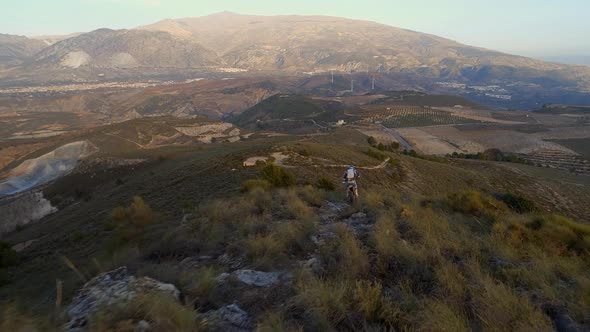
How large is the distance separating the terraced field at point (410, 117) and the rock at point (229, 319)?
9516cm

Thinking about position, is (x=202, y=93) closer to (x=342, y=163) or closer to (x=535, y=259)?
(x=342, y=163)

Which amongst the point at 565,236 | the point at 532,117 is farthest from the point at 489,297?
the point at 532,117

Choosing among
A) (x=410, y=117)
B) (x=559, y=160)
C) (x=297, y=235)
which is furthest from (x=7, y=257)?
(x=410, y=117)

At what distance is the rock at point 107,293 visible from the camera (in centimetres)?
546

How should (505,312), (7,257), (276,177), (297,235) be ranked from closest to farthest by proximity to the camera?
1. (505,312)
2. (297,235)
3. (7,257)
4. (276,177)

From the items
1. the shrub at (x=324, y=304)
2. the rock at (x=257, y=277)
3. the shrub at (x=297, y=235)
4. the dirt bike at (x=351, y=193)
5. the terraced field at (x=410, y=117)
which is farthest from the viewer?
the terraced field at (x=410, y=117)

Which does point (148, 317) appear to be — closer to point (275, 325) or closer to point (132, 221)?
point (275, 325)

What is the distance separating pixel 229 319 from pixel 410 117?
108m

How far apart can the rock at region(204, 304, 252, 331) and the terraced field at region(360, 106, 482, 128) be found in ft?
312

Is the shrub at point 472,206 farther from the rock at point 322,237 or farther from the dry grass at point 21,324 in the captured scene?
the dry grass at point 21,324

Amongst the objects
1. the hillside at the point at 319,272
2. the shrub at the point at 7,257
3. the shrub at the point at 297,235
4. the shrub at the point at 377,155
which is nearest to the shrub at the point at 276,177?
the hillside at the point at 319,272

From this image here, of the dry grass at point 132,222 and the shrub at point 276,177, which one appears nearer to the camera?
the dry grass at point 132,222

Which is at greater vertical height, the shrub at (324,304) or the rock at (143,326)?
the rock at (143,326)

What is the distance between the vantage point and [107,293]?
6285 millimetres
